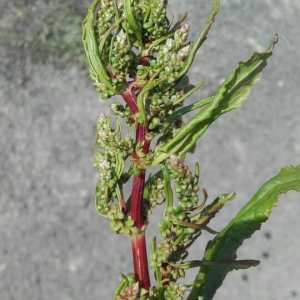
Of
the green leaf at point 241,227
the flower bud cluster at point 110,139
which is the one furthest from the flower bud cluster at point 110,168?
the green leaf at point 241,227

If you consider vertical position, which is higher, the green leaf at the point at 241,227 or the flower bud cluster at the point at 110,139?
the flower bud cluster at the point at 110,139

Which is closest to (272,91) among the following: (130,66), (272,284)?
(272,284)

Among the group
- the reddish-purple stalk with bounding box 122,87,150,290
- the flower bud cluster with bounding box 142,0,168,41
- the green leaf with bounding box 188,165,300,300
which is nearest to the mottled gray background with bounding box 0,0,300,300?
the green leaf with bounding box 188,165,300,300

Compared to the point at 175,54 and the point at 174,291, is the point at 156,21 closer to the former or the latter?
the point at 175,54

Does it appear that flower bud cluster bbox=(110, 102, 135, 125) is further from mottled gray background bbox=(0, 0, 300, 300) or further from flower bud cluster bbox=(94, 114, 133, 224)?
mottled gray background bbox=(0, 0, 300, 300)

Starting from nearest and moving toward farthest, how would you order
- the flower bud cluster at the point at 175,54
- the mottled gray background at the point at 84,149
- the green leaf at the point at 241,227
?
the flower bud cluster at the point at 175,54 < the green leaf at the point at 241,227 < the mottled gray background at the point at 84,149

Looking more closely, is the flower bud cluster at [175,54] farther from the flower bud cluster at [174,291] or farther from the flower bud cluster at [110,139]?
the flower bud cluster at [174,291]

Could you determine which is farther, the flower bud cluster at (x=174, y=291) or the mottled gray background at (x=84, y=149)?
the mottled gray background at (x=84, y=149)

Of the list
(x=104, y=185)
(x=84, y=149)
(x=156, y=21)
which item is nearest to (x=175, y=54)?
(x=156, y=21)
